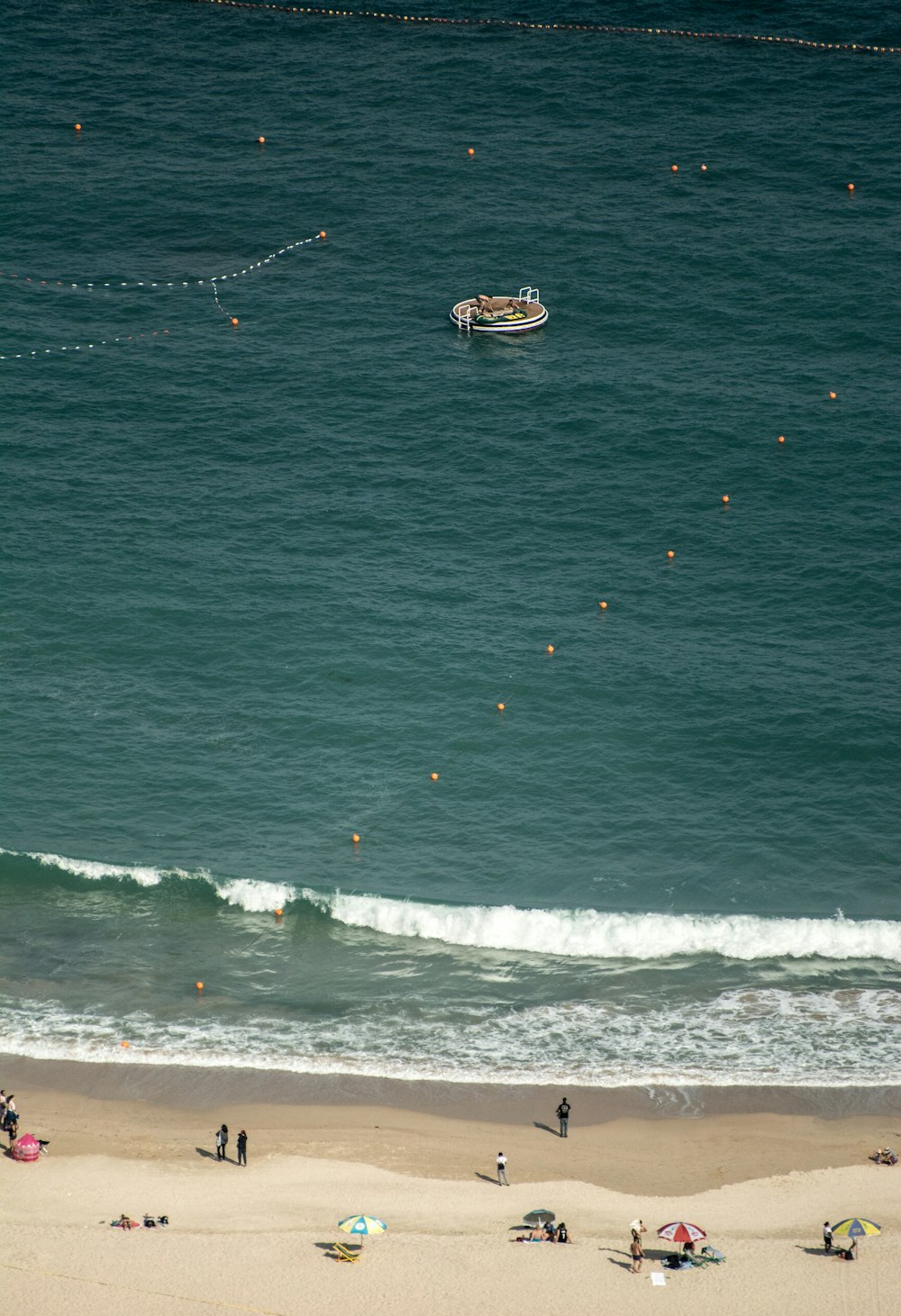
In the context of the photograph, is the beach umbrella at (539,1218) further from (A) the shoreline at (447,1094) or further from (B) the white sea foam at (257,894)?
(B) the white sea foam at (257,894)

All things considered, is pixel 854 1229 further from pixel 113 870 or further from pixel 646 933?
pixel 113 870

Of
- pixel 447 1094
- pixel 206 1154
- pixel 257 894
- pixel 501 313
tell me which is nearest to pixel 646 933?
pixel 447 1094

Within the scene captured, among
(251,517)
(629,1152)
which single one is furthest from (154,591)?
(629,1152)

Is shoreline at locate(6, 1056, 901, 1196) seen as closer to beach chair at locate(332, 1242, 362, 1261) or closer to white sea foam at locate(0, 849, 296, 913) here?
beach chair at locate(332, 1242, 362, 1261)

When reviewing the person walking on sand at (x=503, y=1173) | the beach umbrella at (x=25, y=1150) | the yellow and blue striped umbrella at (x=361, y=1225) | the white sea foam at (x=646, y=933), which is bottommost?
the yellow and blue striped umbrella at (x=361, y=1225)

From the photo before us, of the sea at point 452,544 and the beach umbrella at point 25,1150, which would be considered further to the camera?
the sea at point 452,544

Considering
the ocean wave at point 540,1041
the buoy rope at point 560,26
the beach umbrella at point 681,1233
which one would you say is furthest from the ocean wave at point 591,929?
the buoy rope at point 560,26

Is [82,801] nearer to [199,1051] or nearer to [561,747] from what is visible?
[199,1051]
